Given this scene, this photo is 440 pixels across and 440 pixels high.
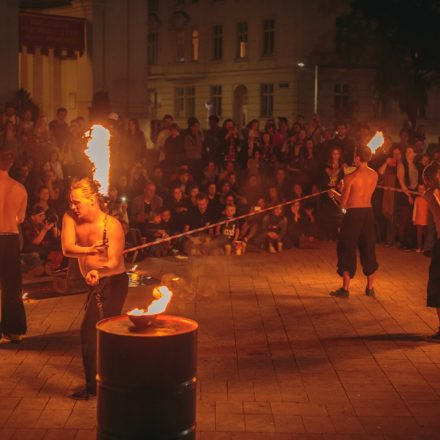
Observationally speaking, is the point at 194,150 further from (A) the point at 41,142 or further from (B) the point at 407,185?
(B) the point at 407,185

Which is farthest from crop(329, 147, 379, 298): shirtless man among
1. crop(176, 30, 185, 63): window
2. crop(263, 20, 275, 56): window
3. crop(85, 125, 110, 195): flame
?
crop(176, 30, 185, 63): window

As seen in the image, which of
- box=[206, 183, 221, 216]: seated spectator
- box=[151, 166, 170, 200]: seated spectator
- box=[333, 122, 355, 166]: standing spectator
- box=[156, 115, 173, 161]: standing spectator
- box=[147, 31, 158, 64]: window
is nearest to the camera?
box=[206, 183, 221, 216]: seated spectator

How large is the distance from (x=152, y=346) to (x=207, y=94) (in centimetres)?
4969

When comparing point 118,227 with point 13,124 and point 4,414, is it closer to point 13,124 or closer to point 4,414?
point 4,414

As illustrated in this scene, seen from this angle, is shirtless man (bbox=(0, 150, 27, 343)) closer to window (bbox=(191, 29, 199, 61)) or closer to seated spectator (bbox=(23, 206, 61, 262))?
seated spectator (bbox=(23, 206, 61, 262))

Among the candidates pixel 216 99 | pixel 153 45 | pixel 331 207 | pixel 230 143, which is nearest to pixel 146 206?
pixel 331 207

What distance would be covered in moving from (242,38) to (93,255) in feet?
151

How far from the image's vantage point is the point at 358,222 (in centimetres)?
1129

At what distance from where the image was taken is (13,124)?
1598cm

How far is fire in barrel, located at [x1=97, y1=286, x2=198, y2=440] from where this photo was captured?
17.3 ft

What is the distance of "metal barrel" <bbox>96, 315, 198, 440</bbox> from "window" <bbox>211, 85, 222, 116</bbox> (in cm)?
4865

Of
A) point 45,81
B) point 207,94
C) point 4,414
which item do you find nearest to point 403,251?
point 4,414

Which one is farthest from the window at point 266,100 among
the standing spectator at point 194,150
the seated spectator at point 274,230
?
the seated spectator at point 274,230

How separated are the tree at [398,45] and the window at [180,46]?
10.9m
